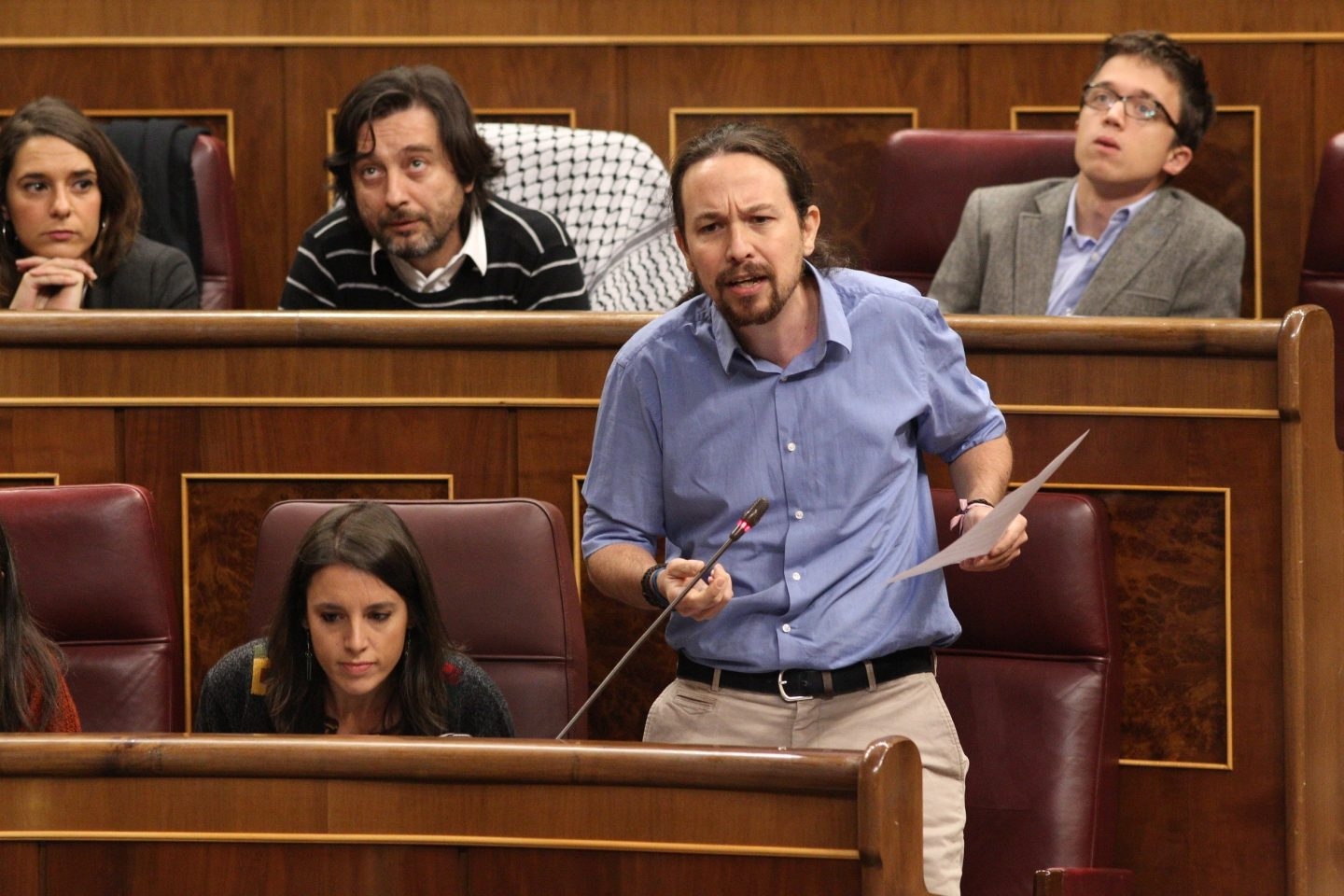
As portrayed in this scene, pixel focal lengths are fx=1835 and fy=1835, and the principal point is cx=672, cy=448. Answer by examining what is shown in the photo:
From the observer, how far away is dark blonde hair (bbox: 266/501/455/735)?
1146 mm

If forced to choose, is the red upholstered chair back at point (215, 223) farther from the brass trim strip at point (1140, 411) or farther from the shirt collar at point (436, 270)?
the brass trim strip at point (1140, 411)

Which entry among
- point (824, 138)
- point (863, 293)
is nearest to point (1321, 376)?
point (863, 293)

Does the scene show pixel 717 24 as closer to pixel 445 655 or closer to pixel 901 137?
pixel 901 137

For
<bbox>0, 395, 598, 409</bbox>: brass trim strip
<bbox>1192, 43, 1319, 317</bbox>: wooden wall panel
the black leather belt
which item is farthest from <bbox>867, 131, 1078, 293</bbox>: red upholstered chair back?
the black leather belt

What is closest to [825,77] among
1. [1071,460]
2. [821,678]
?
[1071,460]

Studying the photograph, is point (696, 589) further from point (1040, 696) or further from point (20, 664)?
point (20, 664)

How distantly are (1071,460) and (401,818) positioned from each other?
60 centimetres

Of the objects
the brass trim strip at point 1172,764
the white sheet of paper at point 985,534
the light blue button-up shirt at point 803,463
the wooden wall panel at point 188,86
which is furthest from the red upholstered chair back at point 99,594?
the wooden wall panel at point 188,86

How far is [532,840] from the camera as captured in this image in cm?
87

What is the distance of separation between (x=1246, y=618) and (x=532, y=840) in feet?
1.94

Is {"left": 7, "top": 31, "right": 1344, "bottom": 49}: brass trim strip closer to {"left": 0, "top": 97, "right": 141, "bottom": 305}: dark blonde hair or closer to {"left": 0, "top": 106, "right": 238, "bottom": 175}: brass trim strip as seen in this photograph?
{"left": 0, "top": 106, "right": 238, "bottom": 175}: brass trim strip

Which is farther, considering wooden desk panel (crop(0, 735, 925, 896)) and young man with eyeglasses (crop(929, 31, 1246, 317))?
young man with eyeglasses (crop(929, 31, 1246, 317))

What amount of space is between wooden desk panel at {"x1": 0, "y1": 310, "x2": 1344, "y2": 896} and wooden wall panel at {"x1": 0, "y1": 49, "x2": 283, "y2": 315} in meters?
0.62

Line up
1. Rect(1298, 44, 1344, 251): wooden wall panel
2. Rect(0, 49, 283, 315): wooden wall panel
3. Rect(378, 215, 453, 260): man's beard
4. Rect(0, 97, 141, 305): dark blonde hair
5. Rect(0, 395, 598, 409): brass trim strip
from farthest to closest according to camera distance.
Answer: Rect(0, 49, 283, 315): wooden wall panel → Rect(1298, 44, 1344, 251): wooden wall panel → Rect(0, 97, 141, 305): dark blonde hair → Rect(378, 215, 453, 260): man's beard → Rect(0, 395, 598, 409): brass trim strip
